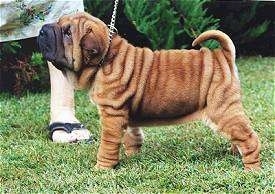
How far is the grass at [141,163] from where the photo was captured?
354 cm

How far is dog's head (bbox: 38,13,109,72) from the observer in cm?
366

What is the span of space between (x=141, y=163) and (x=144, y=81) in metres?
0.48

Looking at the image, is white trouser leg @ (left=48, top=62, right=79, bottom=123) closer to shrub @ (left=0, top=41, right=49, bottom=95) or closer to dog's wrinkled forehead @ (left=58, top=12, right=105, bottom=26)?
dog's wrinkled forehead @ (left=58, top=12, right=105, bottom=26)

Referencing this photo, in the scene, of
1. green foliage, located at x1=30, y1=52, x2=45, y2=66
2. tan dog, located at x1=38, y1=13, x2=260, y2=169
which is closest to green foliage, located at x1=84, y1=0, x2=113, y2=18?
green foliage, located at x1=30, y1=52, x2=45, y2=66

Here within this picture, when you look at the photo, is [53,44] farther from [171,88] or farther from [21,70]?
[21,70]

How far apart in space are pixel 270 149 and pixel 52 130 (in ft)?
5.00

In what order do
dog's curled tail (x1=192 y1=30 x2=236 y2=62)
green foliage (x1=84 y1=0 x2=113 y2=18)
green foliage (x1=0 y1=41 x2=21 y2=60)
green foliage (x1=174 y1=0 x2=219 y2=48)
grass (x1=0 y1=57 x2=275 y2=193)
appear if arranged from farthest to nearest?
green foliage (x1=84 y1=0 x2=113 y2=18)
green foliage (x1=174 y1=0 x2=219 y2=48)
green foliage (x1=0 y1=41 x2=21 y2=60)
dog's curled tail (x1=192 y1=30 x2=236 y2=62)
grass (x1=0 y1=57 x2=275 y2=193)

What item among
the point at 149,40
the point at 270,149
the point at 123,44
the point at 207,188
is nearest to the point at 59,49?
the point at 123,44

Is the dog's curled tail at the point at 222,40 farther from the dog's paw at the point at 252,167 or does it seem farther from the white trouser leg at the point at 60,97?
the white trouser leg at the point at 60,97

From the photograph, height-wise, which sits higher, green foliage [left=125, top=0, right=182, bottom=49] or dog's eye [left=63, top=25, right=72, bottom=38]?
dog's eye [left=63, top=25, right=72, bottom=38]

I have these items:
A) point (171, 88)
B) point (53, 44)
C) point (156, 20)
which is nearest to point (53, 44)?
point (53, 44)

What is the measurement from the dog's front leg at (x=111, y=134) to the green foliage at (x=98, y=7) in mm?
3478

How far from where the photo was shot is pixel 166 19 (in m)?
6.88

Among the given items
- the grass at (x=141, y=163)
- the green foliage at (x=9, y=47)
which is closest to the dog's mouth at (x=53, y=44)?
the grass at (x=141, y=163)
